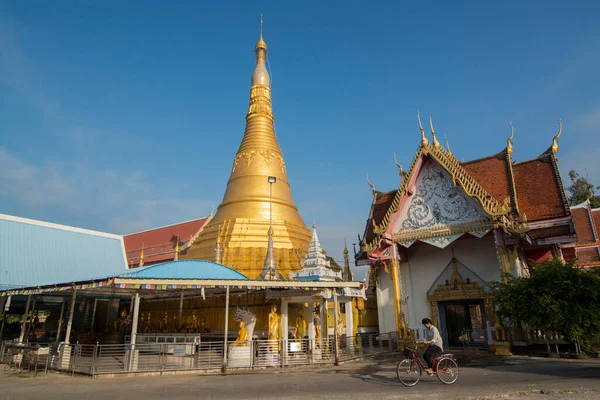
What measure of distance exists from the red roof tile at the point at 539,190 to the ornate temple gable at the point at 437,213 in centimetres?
183

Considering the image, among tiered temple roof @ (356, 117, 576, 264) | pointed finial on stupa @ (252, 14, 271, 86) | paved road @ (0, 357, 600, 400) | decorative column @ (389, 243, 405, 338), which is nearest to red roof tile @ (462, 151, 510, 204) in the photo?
tiered temple roof @ (356, 117, 576, 264)

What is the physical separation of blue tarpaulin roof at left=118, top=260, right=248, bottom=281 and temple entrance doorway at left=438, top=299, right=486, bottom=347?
316 inches

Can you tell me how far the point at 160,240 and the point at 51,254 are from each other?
17442 mm

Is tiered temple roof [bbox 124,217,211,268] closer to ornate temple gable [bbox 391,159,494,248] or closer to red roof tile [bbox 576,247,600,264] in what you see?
ornate temple gable [bbox 391,159,494,248]

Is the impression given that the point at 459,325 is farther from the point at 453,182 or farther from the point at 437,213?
the point at 453,182

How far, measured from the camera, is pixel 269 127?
26891 millimetres

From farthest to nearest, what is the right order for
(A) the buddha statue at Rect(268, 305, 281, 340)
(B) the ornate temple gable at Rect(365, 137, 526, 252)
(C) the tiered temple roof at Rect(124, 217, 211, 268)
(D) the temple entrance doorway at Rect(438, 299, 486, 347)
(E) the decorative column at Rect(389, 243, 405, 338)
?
(C) the tiered temple roof at Rect(124, 217, 211, 268) < (D) the temple entrance doorway at Rect(438, 299, 486, 347) < (E) the decorative column at Rect(389, 243, 405, 338) < (B) the ornate temple gable at Rect(365, 137, 526, 252) < (A) the buddha statue at Rect(268, 305, 281, 340)

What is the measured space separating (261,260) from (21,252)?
416 inches

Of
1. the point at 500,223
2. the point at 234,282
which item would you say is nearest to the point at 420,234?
the point at 500,223

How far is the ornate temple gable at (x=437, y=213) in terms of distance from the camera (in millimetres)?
14094

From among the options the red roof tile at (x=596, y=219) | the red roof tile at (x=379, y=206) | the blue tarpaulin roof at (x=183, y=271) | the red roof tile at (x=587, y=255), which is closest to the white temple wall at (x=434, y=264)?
the red roof tile at (x=379, y=206)

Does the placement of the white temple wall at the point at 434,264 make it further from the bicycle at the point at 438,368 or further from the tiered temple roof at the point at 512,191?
the bicycle at the point at 438,368

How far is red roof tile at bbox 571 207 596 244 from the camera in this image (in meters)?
20.4

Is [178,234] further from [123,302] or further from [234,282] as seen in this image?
Result: [234,282]
